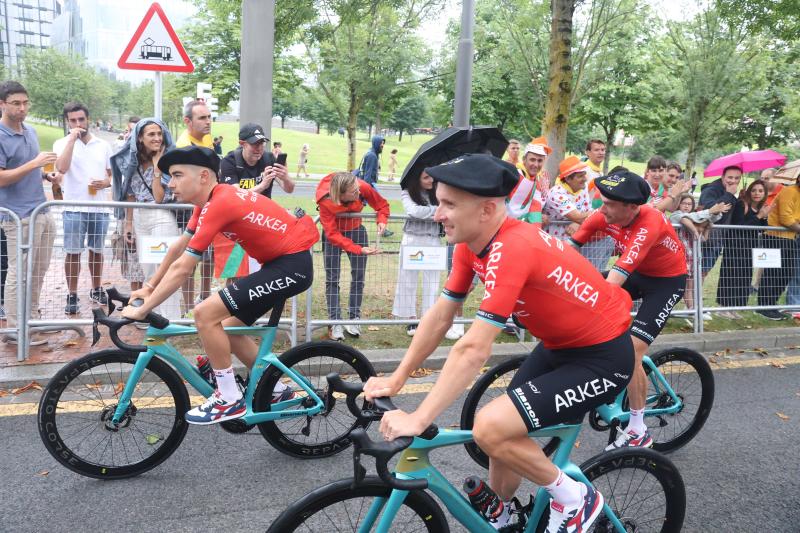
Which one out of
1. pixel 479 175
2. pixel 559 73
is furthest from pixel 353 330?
pixel 559 73

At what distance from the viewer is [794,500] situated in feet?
12.6

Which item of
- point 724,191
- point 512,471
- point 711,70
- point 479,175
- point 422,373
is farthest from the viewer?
point 711,70

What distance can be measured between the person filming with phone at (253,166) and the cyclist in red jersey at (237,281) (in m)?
2.05

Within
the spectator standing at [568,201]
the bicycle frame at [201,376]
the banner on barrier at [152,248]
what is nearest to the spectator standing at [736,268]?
the spectator standing at [568,201]

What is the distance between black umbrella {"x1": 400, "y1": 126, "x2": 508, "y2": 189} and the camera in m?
4.10

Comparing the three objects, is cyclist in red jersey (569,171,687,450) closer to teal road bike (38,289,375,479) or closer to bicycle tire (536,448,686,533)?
bicycle tire (536,448,686,533)

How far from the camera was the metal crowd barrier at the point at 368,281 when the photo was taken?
568 centimetres

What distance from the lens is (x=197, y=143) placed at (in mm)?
6492

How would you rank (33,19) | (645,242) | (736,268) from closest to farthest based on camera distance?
(645,242)
(736,268)
(33,19)

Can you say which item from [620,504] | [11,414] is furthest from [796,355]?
[11,414]

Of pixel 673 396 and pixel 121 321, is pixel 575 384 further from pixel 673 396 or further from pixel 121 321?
pixel 121 321

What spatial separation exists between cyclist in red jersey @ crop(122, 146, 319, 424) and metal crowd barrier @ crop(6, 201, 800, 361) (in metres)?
1.74

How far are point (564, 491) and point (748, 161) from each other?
341 inches

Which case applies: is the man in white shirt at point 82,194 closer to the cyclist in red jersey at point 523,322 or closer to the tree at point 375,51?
the cyclist in red jersey at point 523,322
